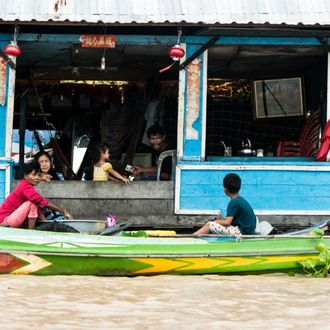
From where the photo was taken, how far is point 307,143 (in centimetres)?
1210

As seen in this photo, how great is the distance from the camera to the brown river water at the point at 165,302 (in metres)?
6.51

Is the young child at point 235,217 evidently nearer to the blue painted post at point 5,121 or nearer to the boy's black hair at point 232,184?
the boy's black hair at point 232,184

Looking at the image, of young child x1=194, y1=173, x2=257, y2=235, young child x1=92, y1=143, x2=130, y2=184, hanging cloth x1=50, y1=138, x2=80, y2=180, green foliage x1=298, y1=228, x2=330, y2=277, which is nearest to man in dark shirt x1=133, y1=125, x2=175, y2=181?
young child x1=92, y1=143, x2=130, y2=184

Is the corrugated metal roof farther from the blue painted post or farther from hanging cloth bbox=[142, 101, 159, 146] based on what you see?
hanging cloth bbox=[142, 101, 159, 146]

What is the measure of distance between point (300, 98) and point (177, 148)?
106 inches

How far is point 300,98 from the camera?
12734 millimetres

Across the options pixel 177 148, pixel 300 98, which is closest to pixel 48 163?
pixel 177 148

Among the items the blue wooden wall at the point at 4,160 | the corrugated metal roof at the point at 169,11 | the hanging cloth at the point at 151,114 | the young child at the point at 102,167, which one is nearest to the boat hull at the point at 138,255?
the blue wooden wall at the point at 4,160

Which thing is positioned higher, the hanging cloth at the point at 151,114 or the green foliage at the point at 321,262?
the hanging cloth at the point at 151,114

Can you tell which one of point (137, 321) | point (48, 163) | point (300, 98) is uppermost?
point (300, 98)

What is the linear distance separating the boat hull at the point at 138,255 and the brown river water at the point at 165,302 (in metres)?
0.13

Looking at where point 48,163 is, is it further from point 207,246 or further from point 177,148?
point 207,246

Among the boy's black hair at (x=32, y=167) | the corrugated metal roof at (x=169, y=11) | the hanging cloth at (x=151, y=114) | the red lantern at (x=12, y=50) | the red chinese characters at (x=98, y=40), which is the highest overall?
the corrugated metal roof at (x=169, y=11)

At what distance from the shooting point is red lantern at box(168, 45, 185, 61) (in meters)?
10.4
